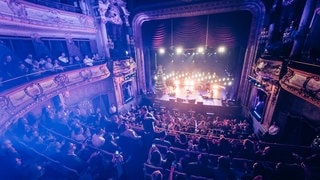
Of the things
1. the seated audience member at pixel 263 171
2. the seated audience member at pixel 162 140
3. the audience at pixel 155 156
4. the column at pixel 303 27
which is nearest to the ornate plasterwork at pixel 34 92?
the audience at pixel 155 156

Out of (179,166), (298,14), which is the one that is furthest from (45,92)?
(298,14)

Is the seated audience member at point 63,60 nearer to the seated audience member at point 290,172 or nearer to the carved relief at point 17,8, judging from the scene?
the carved relief at point 17,8

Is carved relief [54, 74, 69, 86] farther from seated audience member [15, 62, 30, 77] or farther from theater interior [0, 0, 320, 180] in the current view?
seated audience member [15, 62, 30, 77]

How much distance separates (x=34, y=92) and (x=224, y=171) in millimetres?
7881

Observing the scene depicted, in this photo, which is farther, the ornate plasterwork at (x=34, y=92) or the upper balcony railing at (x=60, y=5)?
the upper balcony railing at (x=60, y=5)

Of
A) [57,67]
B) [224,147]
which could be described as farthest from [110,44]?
[224,147]

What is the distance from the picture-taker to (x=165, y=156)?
6078 millimetres

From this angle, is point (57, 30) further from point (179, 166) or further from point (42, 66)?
point (179, 166)

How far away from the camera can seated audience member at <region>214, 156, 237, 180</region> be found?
5082 mm

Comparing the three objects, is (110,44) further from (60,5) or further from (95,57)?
(60,5)

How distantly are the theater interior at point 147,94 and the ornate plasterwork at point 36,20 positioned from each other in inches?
2.0

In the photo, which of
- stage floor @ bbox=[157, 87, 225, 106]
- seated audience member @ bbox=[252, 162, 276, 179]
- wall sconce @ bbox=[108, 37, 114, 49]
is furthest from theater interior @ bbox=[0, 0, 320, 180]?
wall sconce @ bbox=[108, 37, 114, 49]

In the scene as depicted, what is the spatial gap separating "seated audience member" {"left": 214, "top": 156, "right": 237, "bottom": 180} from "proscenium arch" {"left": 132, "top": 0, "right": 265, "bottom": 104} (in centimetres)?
866

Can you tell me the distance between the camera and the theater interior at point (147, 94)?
5.30m
